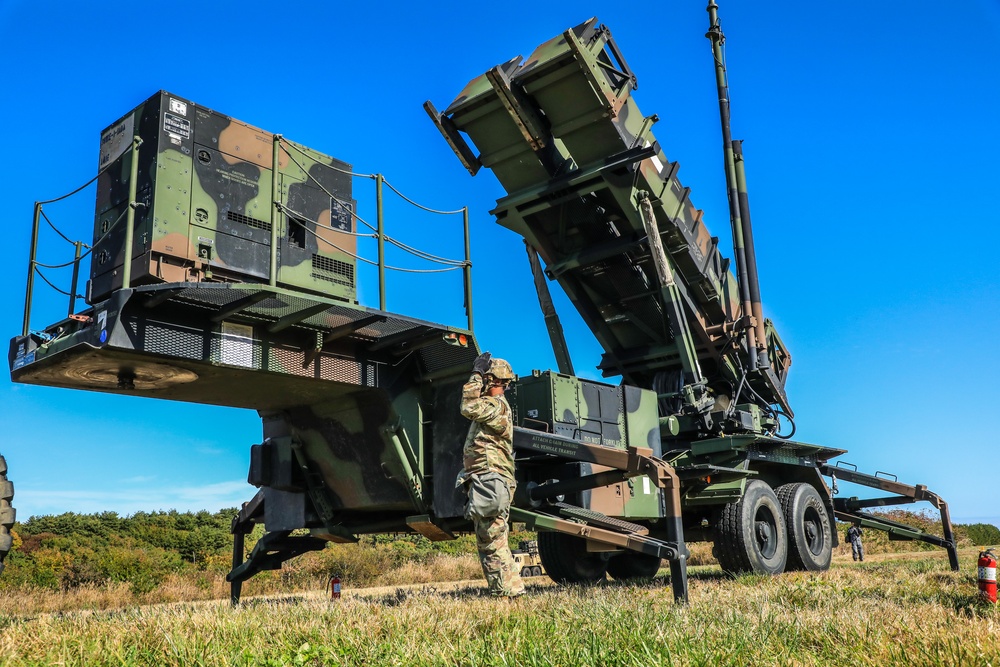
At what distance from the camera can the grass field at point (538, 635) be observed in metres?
3.21

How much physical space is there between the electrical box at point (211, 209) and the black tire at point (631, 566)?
5240 millimetres

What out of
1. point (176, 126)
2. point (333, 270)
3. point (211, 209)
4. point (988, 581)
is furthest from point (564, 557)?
point (176, 126)

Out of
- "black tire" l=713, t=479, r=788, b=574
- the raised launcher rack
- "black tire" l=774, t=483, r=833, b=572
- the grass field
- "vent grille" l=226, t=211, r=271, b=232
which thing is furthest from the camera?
"black tire" l=774, t=483, r=833, b=572

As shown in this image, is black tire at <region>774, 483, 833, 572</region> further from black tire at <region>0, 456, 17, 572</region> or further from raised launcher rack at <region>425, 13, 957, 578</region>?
black tire at <region>0, 456, 17, 572</region>

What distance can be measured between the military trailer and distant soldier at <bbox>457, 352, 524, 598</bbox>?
0.42 metres

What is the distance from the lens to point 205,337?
18.5 ft

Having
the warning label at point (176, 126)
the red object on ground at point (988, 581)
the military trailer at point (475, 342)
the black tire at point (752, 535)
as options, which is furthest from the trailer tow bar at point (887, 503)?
the warning label at point (176, 126)

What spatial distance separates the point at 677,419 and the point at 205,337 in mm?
5168

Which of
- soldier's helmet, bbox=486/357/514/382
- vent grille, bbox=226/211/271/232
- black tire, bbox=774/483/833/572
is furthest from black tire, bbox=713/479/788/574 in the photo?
vent grille, bbox=226/211/271/232

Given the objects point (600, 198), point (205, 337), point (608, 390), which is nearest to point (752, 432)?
point (608, 390)

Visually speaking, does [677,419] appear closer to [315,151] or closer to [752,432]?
[752,432]

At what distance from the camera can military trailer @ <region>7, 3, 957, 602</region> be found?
19.0 feet

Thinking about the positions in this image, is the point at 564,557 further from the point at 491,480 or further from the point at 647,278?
the point at 491,480

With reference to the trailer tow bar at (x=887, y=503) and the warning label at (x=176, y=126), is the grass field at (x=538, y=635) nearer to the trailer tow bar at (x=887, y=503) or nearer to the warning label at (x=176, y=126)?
the warning label at (x=176, y=126)
